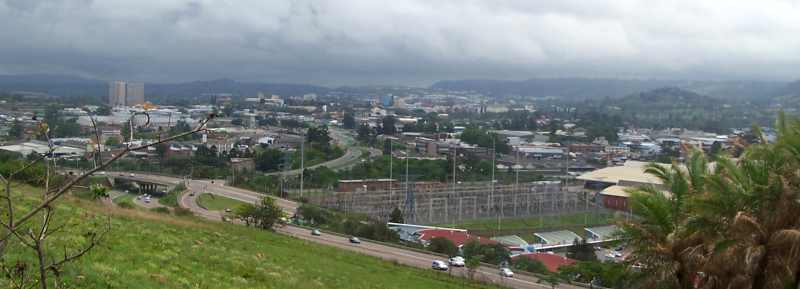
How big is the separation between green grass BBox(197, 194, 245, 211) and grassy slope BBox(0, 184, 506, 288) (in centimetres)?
1322

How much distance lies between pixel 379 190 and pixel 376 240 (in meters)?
17.3

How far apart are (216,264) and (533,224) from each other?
97.2 feet

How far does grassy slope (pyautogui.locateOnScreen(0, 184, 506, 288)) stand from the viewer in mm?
6273

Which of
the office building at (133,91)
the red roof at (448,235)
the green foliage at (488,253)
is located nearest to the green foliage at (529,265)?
the green foliage at (488,253)

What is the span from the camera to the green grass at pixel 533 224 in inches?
1315

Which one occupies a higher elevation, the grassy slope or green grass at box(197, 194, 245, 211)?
the grassy slope

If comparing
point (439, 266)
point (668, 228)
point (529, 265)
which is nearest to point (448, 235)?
point (529, 265)

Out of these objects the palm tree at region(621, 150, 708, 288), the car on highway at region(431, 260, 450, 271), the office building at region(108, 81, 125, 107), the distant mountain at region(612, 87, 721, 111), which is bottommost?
the car on highway at region(431, 260, 450, 271)

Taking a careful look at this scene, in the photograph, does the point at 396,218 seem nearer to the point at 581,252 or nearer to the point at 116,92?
the point at 581,252

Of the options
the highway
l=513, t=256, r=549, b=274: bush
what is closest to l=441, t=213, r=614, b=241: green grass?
the highway

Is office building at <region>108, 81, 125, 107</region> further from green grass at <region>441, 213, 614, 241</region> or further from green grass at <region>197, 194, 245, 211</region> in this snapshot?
green grass at <region>441, 213, 614, 241</region>

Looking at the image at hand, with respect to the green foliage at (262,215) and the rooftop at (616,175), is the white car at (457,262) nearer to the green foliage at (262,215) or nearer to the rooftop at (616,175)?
the green foliage at (262,215)

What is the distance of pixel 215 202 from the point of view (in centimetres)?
2975

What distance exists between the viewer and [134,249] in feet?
25.2
